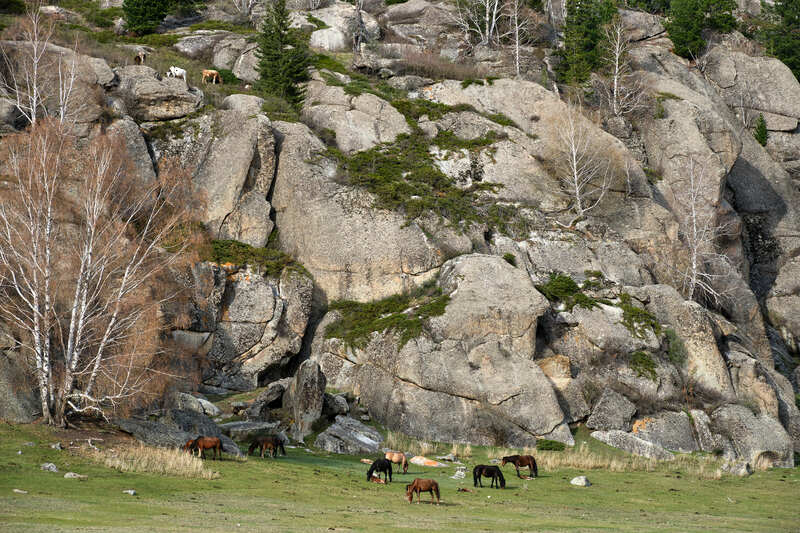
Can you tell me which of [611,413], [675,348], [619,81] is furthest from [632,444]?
[619,81]

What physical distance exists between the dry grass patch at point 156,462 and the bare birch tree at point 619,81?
52906 mm

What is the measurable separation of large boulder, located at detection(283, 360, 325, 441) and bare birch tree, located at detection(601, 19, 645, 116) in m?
42.2

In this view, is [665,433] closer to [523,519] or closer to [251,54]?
[523,519]

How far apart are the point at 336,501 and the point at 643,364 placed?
25.8m

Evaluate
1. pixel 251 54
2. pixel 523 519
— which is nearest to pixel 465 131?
pixel 251 54

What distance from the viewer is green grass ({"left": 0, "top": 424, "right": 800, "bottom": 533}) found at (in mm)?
17094

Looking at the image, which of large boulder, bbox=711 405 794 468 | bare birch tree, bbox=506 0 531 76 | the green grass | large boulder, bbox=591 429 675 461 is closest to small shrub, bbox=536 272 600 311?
large boulder, bbox=591 429 675 461

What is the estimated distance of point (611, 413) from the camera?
131ft

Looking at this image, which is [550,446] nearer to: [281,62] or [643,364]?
[643,364]

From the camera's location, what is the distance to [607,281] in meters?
47.2

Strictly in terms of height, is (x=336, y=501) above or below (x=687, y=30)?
below

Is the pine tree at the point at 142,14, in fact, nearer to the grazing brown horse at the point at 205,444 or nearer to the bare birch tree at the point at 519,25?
the bare birch tree at the point at 519,25

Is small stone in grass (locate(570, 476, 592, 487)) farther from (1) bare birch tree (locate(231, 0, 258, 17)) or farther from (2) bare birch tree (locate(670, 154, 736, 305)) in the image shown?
(1) bare birch tree (locate(231, 0, 258, 17))

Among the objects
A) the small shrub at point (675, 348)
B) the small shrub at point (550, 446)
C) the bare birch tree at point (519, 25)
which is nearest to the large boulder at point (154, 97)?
the small shrub at point (550, 446)
